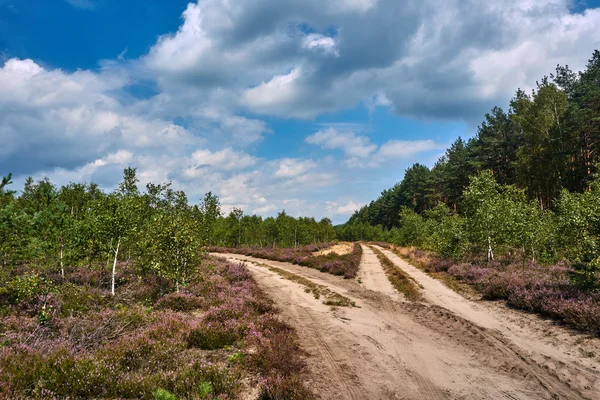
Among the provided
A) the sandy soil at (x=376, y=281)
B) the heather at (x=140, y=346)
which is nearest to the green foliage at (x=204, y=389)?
the heather at (x=140, y=346)

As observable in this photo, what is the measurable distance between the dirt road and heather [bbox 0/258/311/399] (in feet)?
4.19

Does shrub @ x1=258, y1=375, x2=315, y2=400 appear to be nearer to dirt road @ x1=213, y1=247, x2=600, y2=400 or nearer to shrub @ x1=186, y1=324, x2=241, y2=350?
dirt road @ x1=213, y1=247, x2=600, y2=400

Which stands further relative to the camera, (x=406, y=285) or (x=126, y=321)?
(x=406, y=285)

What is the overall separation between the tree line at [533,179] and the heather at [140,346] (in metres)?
14.0

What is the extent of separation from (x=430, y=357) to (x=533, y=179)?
54491 mm

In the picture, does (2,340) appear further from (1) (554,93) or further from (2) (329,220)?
(2) (329,220)

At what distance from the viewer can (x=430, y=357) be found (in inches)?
370

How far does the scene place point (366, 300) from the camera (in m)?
17.7

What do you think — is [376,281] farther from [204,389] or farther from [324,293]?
[204,389]

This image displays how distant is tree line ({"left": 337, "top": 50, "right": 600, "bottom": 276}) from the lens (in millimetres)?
23875

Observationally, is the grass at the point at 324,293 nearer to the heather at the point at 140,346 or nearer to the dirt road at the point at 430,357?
the dirt road at the point at 430,357

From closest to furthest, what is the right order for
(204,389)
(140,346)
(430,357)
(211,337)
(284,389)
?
(204,389) < (284,389) < (140,346) < (430,357) < (211,337)

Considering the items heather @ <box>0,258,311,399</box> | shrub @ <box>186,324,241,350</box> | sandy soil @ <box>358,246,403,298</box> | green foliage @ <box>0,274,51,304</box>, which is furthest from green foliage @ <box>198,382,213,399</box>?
sandy soil @ <box>358,246,403,298</box>

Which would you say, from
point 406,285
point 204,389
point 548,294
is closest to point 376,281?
point 406,285
